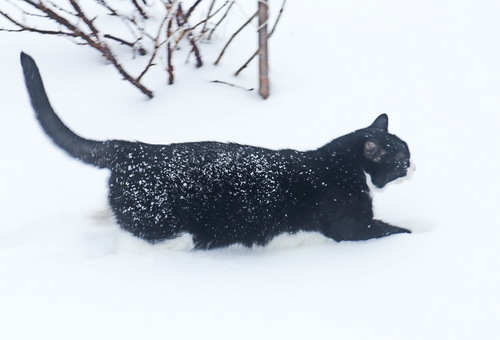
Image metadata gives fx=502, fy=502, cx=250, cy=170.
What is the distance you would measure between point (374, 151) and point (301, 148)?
631 millimetres

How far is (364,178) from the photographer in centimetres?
294

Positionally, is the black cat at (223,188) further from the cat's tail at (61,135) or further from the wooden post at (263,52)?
the wooden post at (263,52)

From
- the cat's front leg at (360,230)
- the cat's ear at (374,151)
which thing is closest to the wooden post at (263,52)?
the cat's ear at (374,151)

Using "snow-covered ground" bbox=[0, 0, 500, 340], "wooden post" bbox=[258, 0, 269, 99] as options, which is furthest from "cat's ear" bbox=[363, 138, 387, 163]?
"wooden post" bbox=[258, 0, 269, 99]

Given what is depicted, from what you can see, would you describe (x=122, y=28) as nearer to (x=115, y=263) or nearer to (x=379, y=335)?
(x=115, y=263)

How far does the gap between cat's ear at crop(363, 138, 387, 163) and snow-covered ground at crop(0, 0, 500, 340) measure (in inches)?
13.5

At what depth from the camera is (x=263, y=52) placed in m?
3.62

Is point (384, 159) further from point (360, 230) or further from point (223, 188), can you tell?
point (223, 188)

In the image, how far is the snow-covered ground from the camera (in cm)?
224

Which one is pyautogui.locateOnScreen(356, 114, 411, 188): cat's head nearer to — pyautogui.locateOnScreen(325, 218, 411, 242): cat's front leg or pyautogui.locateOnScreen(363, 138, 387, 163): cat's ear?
pyautogui.locateOnScreen(363, 138, 387, 163): cat's ear

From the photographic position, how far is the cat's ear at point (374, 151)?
291 cm

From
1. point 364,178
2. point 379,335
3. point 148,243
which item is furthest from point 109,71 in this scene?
point 379,335

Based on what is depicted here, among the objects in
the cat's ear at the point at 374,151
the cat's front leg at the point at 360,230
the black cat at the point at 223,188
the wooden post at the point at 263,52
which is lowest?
the cat's front leg at the point at 360,230

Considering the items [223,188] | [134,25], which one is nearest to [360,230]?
[223,188]
